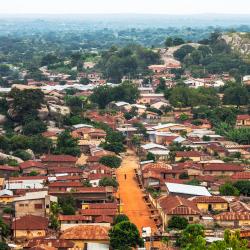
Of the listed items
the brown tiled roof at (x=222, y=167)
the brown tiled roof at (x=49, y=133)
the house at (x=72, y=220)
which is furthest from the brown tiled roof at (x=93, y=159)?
the house at (x=72, y=220)

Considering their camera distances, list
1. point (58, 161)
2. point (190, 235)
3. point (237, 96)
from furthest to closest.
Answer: point (237, 96) → point (58, 161) → point (190, 235)

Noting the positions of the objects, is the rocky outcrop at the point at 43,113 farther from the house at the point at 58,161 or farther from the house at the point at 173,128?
the house at the point at 58,161

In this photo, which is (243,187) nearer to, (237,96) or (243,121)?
(243,121)

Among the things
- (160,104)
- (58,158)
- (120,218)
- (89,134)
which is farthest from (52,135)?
(120,218)

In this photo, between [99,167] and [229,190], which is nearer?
[229,190]

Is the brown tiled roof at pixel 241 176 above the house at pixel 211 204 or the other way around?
the other way around

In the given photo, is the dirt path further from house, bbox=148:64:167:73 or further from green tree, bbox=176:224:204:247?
house, bbox=148:64:167:73
